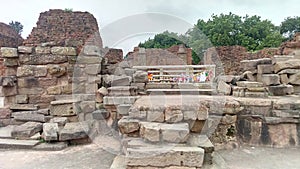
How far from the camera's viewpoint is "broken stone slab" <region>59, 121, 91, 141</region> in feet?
12.1

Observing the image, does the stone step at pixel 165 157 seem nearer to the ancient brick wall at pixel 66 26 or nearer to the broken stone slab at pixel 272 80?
the broken stone slab at pixel 272 80

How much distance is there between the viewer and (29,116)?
441 cm

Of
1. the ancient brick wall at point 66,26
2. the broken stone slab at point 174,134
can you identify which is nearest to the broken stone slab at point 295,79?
the broken stone slab at point 174,134

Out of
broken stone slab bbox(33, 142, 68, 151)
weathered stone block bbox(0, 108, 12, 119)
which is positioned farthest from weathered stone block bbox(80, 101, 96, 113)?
weathered stone block bbox(0, 108, 12, 119)

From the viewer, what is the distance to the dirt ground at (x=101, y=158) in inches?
113

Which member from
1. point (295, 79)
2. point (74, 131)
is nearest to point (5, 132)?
point (74, 131)

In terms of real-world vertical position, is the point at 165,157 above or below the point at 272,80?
below

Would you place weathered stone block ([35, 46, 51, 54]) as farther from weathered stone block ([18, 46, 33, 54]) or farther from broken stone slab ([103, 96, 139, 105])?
broken stone slab ([103, 96, 139, 105])

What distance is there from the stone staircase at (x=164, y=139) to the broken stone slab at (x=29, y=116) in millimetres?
2254

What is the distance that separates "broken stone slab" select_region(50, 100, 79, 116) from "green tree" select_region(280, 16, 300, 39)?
999 inches

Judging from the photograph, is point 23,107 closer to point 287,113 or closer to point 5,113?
point 5,113

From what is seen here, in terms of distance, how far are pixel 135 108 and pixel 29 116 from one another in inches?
100

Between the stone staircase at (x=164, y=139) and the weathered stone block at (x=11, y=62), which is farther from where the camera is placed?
the weathered stone block at (x=11, y=62)

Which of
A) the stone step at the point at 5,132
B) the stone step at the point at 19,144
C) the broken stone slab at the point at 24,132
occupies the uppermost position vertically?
the broken stone slab at the point at 24,132
